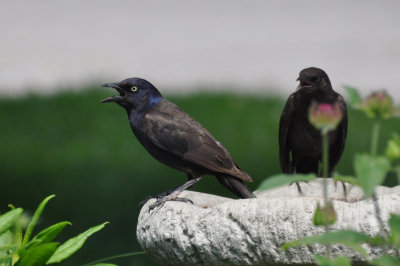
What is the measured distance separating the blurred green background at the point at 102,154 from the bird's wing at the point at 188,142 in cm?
155

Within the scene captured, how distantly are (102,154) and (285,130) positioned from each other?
383cm

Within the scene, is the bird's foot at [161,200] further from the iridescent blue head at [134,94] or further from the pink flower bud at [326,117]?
the pink flower bud at [326,117]

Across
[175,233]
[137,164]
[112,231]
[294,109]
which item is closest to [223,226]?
[175,233]

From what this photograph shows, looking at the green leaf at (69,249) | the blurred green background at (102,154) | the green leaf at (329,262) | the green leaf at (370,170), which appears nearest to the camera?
the green leaf at (370,170)

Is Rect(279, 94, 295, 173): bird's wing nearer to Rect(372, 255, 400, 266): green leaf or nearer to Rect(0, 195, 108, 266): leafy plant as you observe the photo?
Rect(0, 195, 108, 266): leafy plant

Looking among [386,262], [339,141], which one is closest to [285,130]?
[339,141]

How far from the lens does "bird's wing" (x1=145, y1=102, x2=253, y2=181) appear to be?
15.4 feet

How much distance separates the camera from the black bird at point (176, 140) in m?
4.71

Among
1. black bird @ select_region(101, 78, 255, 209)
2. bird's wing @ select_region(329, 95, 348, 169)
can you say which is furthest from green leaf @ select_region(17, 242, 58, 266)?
bird's wing @ select_region(329, 95, 348, 169)

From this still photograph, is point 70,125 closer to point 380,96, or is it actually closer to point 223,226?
point 223,226

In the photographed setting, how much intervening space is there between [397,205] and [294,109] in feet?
7.68

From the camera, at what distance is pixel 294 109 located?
534cm

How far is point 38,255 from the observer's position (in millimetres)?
3607

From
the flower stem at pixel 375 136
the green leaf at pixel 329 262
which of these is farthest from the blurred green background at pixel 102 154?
the flower stem at pixel 375 136
